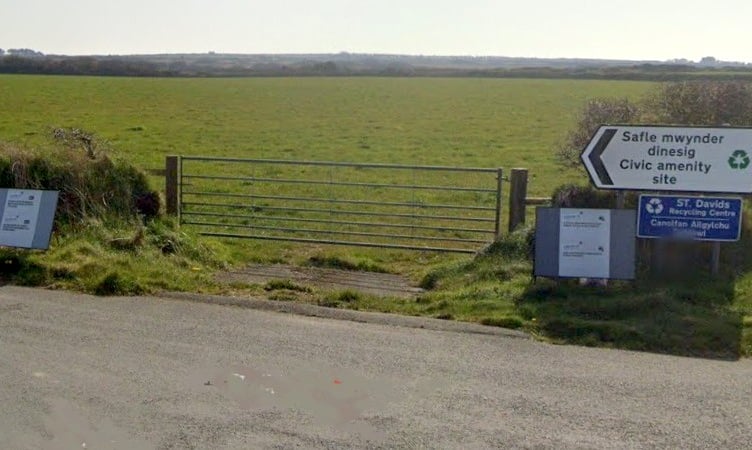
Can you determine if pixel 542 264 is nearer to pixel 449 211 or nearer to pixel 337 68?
pixel 449 211

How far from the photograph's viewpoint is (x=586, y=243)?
860cm

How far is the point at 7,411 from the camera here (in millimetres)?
5352

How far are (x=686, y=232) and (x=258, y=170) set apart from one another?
1471 cm

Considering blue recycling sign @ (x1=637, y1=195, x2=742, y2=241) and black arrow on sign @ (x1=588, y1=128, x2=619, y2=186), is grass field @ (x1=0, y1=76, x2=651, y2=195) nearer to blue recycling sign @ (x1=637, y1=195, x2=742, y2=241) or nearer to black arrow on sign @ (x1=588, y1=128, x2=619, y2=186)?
black arrow on sign @ (x1=588, y1=128, x2=619, y2=186)

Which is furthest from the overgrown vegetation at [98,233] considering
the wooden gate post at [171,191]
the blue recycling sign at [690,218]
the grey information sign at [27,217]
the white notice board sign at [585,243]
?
the blue recycling sign at [690,218]

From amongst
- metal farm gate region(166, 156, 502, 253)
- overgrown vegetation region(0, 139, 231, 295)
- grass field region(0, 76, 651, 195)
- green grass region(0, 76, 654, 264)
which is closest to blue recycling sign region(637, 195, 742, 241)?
metal farm gate region(166, 156, 502, 253)

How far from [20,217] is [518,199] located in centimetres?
621

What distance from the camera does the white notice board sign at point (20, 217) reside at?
9820 mm

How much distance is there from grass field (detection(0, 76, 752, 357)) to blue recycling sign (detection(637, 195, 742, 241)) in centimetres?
55

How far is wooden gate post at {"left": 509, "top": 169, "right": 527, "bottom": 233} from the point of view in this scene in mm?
10641

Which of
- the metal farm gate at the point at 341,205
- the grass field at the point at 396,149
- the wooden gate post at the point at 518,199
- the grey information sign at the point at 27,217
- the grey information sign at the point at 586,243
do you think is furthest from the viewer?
the metal farm gate at the point at 341,205

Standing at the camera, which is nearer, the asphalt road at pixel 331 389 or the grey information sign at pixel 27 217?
the asphalt road at pixel 331 389

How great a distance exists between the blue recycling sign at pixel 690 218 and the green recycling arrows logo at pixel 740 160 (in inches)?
13.8

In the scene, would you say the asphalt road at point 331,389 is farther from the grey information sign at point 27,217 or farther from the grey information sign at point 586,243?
the grey information sign at point 27,217
